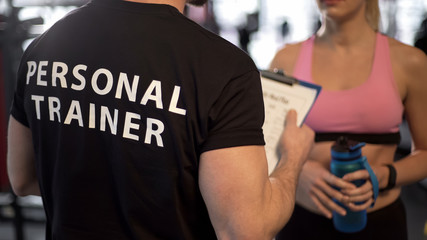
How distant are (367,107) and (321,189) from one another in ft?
1.03

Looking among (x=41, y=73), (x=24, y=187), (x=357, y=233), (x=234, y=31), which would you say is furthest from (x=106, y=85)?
(x=234, y=31)

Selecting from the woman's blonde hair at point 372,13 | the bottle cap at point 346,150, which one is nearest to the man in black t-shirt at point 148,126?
the bottle cap at point 346,150

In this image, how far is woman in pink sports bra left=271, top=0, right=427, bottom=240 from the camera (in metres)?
1.45

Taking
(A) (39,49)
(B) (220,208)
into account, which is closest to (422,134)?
(B) (220,208)

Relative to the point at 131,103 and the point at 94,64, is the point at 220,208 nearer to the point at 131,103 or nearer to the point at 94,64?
the point at 131,103

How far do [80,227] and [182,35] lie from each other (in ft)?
1.52

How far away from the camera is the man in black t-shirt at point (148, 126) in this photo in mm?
811

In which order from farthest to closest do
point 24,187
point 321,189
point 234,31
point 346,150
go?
point 234,31, point 321,189, point 346,150, point 24,187

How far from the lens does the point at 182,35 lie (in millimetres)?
825

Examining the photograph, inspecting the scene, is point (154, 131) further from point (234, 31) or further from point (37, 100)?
point (234, 31)

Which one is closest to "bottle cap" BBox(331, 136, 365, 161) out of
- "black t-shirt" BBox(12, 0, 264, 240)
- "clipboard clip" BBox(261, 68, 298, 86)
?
"clipboard clip" BBox(261, 68, 298, 86)

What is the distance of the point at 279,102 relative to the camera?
1272 millimetres

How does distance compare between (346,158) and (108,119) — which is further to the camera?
(346,158)

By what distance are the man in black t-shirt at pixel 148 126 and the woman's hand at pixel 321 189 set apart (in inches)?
17.1
